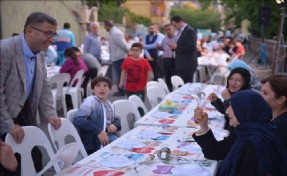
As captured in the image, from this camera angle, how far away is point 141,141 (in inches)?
130

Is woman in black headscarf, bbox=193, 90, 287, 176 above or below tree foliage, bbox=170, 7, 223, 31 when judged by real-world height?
below

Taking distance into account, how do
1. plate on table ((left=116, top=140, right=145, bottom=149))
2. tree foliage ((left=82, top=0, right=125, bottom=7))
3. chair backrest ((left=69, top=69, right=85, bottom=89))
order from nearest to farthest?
plate on table ((left=116, top=140, right=145, bottom=149)), chair backrest ((left=69, top=69, right=85, bottom=89)), tree foliage ((left=82, top=0, right=125, bottom=7))

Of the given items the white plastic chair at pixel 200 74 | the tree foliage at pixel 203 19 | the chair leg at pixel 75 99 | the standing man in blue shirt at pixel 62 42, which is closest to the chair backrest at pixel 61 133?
the chair leg at pixel 75 99

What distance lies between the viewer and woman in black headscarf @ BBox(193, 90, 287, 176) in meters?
2.28

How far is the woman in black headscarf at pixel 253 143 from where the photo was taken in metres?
2.28

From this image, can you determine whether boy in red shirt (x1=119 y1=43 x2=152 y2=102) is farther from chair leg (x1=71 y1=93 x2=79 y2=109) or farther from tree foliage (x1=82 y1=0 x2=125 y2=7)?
tree foliage (x1=82 y1=0 x2=125 y2=7)

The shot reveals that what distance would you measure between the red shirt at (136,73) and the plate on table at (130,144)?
11.3 ft

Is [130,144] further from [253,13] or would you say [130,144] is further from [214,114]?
[253,13]

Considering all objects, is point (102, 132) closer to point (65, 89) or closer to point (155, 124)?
point (155, 124)

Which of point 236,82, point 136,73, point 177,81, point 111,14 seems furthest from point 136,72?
point 111,14

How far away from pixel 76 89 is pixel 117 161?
4.71 m

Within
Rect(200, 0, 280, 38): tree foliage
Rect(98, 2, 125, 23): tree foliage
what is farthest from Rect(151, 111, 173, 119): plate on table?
Rect(98, 2, 125, 23): tree foliage

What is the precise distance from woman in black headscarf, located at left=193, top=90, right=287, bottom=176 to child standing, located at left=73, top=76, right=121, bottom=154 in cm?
163

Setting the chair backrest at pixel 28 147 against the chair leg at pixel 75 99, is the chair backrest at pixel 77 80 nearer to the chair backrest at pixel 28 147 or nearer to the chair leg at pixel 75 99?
the chair leg at pixel 75 99
